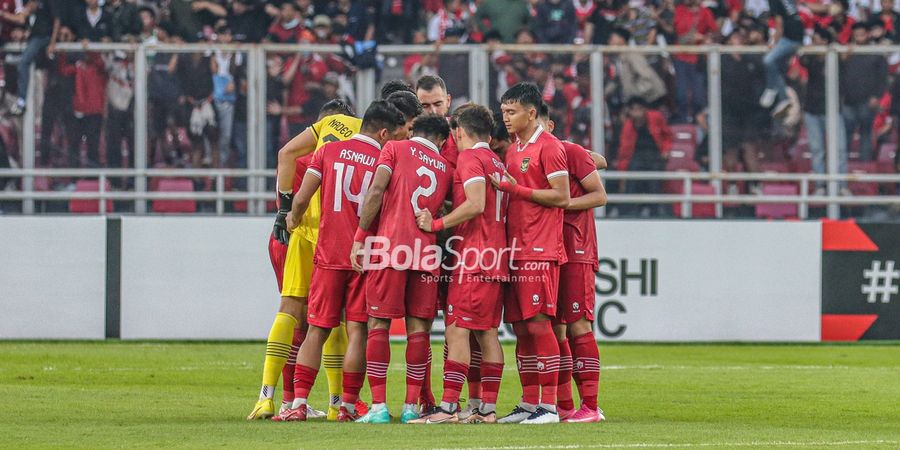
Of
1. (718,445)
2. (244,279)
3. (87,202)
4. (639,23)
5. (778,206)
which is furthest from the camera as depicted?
(639,23)

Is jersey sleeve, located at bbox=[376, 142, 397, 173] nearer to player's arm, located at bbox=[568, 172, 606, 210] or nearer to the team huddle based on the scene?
the team huddle

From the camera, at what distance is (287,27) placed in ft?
66.2

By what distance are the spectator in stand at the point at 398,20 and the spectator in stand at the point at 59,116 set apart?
170 inches

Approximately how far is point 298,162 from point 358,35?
8219mm

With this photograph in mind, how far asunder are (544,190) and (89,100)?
9.71 metres

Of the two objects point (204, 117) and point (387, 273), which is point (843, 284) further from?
point (387, 273)

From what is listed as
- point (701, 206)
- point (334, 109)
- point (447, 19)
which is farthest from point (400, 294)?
point (447, 19)

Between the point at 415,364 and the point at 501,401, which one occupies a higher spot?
the point at 415,364

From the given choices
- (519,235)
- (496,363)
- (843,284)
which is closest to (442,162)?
(519,235)

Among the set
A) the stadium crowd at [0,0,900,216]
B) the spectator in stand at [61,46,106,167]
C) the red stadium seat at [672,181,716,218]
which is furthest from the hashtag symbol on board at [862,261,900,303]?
the spectator in stand at [61,46,106,167]

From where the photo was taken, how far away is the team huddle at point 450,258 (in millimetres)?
9461

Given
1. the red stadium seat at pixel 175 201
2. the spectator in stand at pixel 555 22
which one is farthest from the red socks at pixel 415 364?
the spectator in stand at pixel 555 22

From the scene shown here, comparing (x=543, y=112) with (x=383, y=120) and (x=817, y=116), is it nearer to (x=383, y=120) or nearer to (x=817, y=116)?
(x=383, y=120)

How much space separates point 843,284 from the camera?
18344 mm
